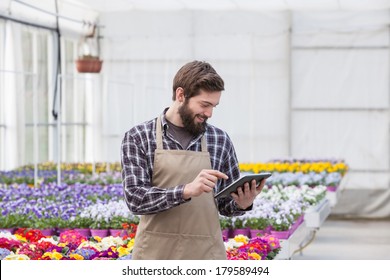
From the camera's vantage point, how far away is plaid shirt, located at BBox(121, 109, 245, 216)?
3327 millimetres

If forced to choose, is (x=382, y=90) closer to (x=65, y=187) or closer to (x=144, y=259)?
(x=65, y=187)

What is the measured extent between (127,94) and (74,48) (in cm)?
118

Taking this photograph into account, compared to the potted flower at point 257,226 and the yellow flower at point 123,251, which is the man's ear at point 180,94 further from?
the potted flower at point 257,226

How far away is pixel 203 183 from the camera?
3.20 m

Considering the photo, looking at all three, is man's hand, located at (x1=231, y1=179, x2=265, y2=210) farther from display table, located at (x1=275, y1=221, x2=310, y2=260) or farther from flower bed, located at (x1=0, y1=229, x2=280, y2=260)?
display table, located at (x1=275, y1=221, x2=310, y2=260)

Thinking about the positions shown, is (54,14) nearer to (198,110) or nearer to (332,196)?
(332,196)

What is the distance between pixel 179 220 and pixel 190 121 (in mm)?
348

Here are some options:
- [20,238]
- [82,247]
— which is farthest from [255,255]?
[20,238]

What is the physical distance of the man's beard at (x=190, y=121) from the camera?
11.1 ft

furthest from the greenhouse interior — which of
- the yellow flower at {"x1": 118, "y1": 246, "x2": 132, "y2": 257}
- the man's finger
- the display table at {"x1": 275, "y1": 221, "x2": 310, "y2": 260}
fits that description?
the man's finger

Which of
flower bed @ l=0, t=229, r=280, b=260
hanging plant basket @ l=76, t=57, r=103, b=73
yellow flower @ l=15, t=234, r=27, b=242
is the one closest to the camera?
flower bed @ l=0, t=229, r=280, b=260

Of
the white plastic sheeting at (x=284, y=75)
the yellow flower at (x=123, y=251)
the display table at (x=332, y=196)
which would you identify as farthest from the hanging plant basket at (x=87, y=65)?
the yellow flower at (x=123, y=251)

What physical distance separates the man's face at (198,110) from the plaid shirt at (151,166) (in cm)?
9

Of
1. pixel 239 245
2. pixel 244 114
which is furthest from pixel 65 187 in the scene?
pixel 244 114
